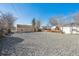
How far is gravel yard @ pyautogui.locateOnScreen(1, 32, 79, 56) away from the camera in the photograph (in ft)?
10.5

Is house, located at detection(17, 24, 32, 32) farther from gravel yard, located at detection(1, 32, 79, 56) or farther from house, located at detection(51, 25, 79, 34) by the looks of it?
house, located at detection(51, 25, 79, 34)

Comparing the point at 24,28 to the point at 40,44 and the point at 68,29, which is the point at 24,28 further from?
the point at 68,29

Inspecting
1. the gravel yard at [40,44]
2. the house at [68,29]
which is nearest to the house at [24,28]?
the gravel yard at [40,44]

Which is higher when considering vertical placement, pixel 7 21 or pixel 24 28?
pixel 7 21

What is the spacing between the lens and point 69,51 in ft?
10.5

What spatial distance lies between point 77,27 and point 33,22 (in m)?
0.66

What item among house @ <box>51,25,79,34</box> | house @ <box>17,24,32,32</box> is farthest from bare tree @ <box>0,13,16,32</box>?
house @ <box>51,25,79,34</box>

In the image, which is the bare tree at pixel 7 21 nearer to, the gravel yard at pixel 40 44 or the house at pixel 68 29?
the gravel yard at pixel 40 44

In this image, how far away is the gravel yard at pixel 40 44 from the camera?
3.19m

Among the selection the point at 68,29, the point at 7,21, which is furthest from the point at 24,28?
the point at 68,29

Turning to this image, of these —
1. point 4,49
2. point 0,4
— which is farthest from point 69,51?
point 0,4

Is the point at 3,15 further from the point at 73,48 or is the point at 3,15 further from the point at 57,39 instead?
the point at 73,48

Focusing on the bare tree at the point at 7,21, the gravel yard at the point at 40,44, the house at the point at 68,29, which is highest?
the bare tree at the point at 7,21

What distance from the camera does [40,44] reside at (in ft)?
10.5
